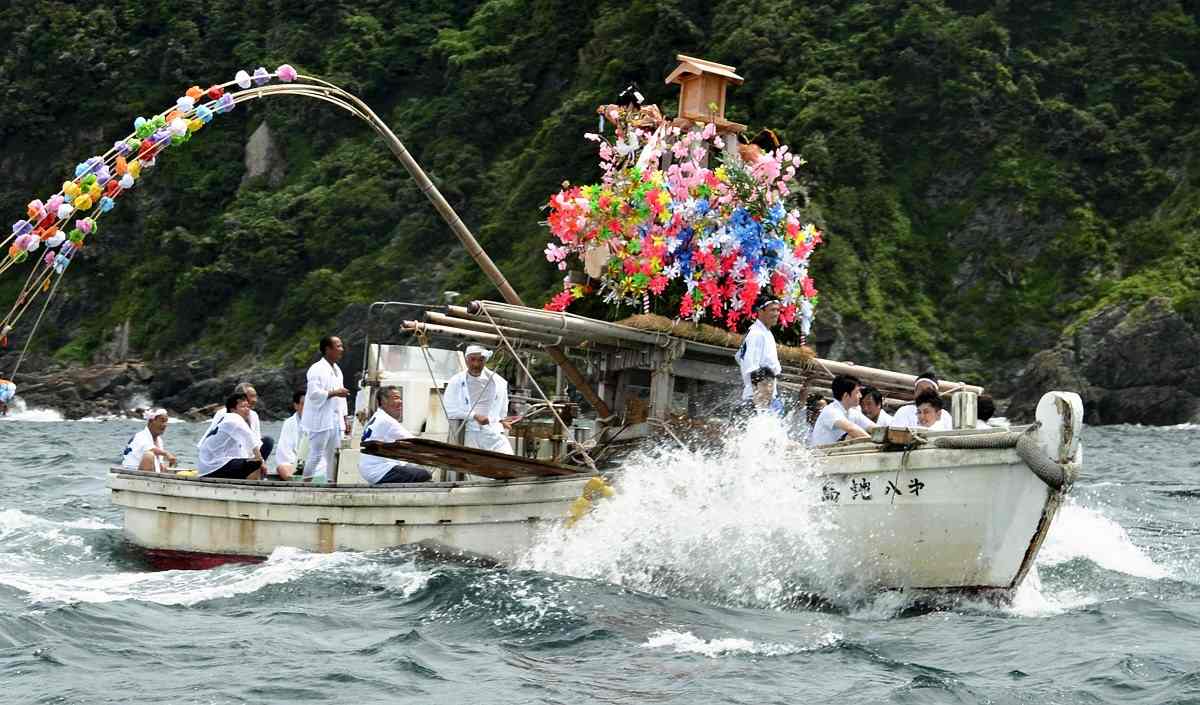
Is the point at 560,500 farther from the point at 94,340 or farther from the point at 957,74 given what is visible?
the point at 94,340

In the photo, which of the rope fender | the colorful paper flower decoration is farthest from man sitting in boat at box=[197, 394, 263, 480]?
the rope fender

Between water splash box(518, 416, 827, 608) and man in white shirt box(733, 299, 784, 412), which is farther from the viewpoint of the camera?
man in white shirt box(733, 299, 784, 412)

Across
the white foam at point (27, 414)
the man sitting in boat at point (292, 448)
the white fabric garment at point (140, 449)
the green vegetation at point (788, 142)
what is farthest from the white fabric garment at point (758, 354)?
the white foam at point (27, 414)

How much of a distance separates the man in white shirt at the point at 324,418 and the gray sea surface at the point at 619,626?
4.41 ft

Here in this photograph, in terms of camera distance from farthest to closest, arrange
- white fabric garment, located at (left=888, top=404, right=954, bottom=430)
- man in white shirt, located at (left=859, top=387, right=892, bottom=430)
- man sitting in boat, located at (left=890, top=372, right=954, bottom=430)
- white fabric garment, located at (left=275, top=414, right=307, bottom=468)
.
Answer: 1. white fabric garment, located at (left=275, top=414, right=307, bottom=468)
2. man in white shirt, located at (left=859, top=387, right=892, bottom=430)
3. white fabric garment, located at (left=888, top=404, right=954, bottom=430)
4. man sitting in boat, located at (left=890, top=372, right=954, bottom=430)

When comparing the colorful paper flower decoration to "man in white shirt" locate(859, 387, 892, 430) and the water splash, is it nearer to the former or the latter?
"man in white shirt" locate(859, 387, 892, 430)

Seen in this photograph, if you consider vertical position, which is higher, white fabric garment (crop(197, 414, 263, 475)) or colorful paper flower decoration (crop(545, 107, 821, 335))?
colorful paper flower decoration (crop(545, 107, 821, 335))

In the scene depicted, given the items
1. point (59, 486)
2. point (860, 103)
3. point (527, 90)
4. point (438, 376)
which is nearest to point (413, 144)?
point (527, 90)

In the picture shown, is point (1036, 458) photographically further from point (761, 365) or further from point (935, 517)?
point (761, 365)

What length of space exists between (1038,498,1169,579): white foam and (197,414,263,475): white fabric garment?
332 inches

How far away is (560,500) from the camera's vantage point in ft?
52.4

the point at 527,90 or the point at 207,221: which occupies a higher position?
the point at 527,90

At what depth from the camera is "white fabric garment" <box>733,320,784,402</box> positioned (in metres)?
15.5

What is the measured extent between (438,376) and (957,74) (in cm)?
5479
